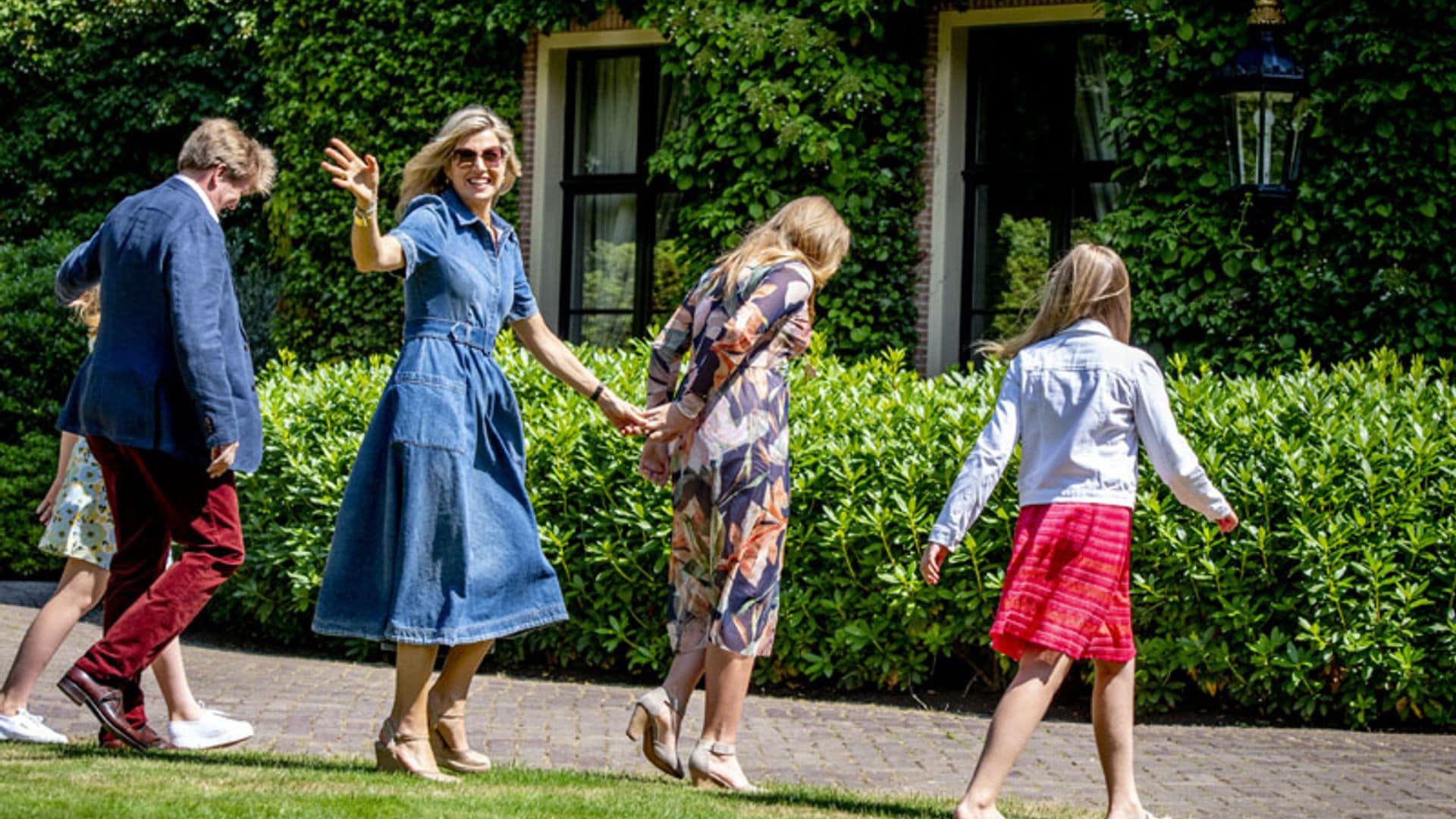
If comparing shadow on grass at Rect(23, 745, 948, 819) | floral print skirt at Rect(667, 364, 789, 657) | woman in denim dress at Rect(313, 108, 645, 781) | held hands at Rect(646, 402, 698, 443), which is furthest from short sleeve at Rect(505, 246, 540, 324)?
shadow on grass at Rect(23, 745, 948, 819)

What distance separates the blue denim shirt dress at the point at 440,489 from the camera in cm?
471

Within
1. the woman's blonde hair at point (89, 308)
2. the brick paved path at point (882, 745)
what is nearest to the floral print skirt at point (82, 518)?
the woman's blonde hair at point (89, 308)

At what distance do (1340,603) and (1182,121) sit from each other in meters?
4.20

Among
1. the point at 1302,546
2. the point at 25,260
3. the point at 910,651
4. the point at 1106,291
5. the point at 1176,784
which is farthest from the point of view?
the point at 25,260

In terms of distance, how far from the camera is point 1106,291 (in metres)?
4.73

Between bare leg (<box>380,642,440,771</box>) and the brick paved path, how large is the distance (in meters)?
1.02

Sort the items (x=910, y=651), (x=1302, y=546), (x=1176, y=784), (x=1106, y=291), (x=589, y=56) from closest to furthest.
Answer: (x=1106, y=291), (x=1176, y=784), (x=1302, y=546), (x=910, y=651), (x=589, y=56)

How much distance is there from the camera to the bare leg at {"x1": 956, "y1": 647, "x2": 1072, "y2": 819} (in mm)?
4383

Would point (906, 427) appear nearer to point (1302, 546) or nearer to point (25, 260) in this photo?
point (1302, 546)

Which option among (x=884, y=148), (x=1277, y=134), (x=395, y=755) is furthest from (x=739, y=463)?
(x=884, y=148)

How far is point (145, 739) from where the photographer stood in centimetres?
522

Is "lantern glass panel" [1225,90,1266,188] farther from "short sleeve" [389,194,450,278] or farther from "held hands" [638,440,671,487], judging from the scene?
"short sleeve" [389,194,450,278]

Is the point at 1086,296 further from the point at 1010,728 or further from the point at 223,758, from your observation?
the point at 223,758

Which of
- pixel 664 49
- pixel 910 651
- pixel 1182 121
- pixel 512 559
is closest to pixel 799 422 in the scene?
pixel 910 651
